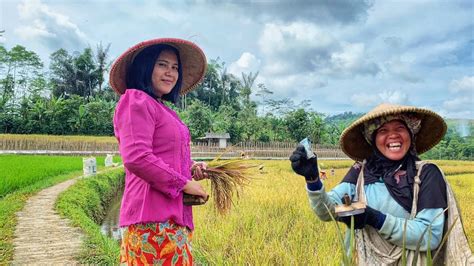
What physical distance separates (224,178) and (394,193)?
928 mm

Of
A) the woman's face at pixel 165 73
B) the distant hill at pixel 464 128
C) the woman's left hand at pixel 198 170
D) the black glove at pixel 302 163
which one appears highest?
the distant hill at pixel 464 128

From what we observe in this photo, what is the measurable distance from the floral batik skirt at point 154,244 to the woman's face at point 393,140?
0.77 meters

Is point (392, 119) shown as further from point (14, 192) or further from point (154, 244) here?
point (14, 192)

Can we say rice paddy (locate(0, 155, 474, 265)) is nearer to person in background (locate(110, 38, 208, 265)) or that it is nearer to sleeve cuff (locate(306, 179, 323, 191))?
person in background (locate(110, 38, 208, 265))

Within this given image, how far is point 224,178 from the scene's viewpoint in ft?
6.71

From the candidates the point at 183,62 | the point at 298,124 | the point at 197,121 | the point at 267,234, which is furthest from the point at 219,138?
the point at 183,62

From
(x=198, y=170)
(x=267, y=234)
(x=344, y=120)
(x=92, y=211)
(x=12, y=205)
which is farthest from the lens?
(x=344, y=120)

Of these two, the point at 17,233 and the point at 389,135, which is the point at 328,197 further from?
the point at 17,233

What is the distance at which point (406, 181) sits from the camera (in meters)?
1.32

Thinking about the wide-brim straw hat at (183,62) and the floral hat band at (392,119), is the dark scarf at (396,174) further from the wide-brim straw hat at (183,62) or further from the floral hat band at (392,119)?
the wide-brim straw hat at (183,62)

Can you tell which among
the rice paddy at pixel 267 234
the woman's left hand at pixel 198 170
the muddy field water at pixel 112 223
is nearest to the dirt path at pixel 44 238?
the muddy field water at pixel 112 223

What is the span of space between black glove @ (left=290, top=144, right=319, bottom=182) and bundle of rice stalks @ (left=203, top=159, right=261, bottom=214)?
82 centimetres

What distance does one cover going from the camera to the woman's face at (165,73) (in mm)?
1511

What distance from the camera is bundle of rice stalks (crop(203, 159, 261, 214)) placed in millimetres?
2045
